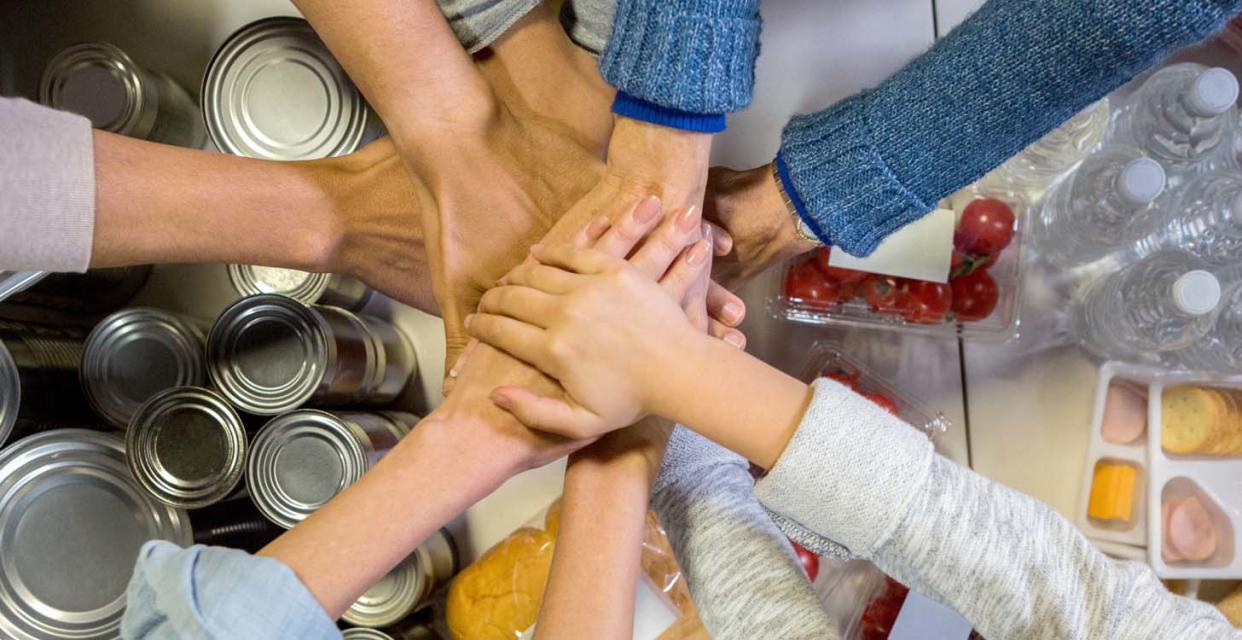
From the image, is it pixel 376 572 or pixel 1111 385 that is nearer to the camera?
pixel 376 572

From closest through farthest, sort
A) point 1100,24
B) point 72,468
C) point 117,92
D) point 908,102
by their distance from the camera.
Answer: point 1100,24, point 908,102, point 72,468, point 117,92

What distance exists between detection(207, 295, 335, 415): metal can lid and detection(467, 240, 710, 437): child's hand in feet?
0.84

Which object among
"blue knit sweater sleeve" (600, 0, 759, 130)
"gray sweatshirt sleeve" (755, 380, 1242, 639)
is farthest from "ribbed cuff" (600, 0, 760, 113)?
"gray sweatshirt sleeve" (755, 380, 1242, 639)

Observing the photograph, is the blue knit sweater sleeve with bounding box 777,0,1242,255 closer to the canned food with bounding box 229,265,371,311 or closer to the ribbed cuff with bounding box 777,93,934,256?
the ribbed cuff with bounding box 777,93,934,256

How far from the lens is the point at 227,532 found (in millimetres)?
902

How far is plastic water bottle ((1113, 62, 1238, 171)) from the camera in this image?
911 mm

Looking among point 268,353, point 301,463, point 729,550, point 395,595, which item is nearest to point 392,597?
point 395,595

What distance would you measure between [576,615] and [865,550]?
23 cm

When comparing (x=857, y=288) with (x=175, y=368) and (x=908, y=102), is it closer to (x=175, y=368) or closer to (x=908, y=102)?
(x=908, y=102)

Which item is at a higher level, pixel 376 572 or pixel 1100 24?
pixel 1100 24

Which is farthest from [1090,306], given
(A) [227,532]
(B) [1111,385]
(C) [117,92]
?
(C) [117,92]

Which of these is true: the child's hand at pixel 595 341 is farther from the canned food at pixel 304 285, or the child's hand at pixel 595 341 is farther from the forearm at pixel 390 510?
the canned food at pixel 304 285

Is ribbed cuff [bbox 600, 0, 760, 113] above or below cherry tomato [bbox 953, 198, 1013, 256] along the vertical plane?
above

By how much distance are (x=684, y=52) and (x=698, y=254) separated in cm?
17
